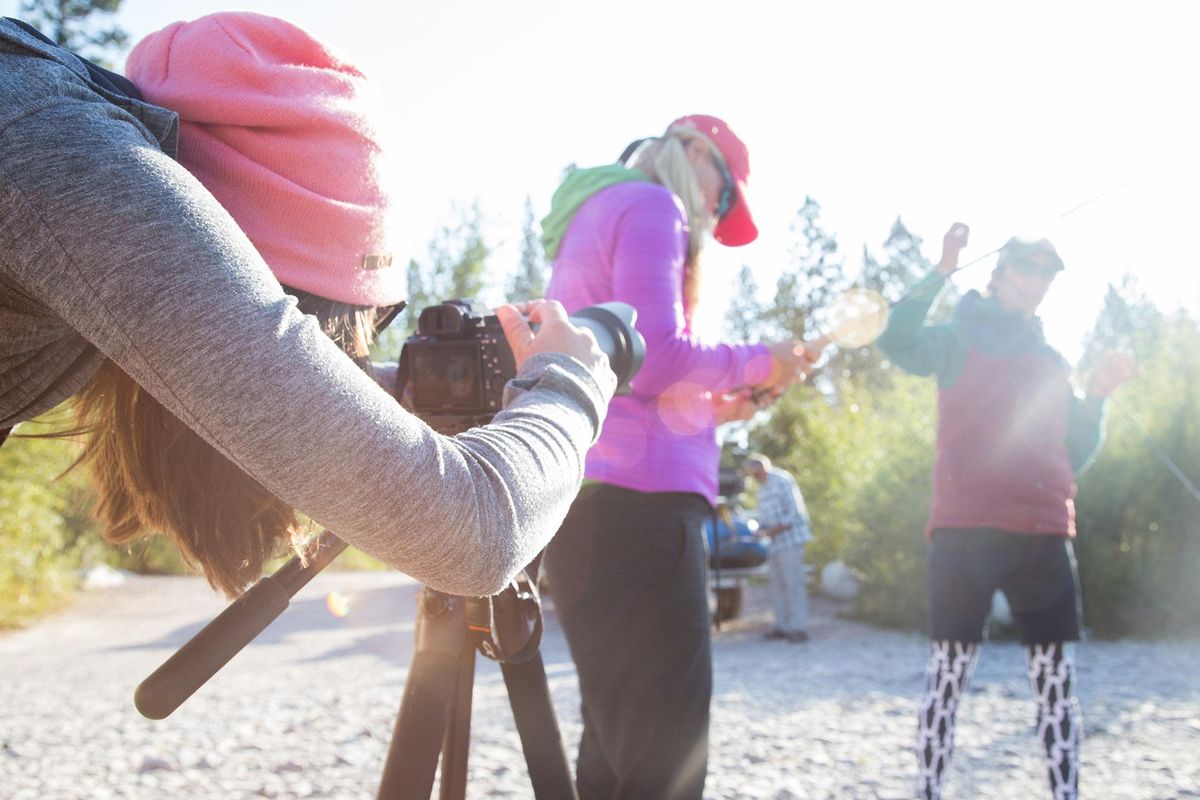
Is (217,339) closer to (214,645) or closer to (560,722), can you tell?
(214,645)

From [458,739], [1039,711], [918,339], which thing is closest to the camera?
[458,739]

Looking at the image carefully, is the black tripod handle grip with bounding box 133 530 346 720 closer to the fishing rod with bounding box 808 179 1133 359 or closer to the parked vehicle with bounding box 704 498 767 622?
the fishing rod with bounding box 808 179 1133 359

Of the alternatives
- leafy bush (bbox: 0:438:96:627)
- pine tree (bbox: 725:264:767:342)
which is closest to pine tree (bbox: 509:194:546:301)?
pine tree (bbox: 725:264:767:342)

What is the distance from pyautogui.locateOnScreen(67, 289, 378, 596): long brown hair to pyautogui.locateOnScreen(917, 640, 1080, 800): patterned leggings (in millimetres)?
2800

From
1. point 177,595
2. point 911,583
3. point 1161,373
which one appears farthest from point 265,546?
point 177,595

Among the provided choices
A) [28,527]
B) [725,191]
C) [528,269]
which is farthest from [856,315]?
[528,269]

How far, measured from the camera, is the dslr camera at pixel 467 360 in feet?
4.59

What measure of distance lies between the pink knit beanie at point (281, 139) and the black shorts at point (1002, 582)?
2891 mm

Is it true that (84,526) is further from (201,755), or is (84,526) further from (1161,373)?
(1161,373)

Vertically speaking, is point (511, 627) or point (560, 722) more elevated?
point (511, 627)

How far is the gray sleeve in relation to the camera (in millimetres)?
865

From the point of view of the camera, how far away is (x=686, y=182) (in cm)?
255

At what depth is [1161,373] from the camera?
10.5m

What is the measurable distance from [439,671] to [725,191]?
174 cm
